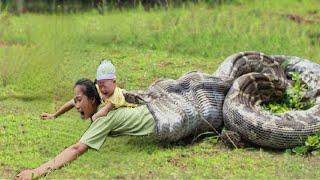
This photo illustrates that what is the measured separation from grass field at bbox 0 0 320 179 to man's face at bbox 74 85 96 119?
1.27 feet


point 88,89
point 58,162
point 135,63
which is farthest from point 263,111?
point 135,63

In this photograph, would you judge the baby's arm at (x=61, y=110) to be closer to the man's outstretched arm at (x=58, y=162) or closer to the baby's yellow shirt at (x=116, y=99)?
the baby's yellow shirt at (x=116, y=99)

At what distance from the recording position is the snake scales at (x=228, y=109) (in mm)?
7547

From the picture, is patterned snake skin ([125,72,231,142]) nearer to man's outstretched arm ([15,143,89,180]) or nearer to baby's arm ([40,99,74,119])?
baby's arm ([40,99,74,119])

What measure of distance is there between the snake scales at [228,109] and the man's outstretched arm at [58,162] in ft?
3.04

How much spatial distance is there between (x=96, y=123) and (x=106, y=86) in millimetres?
418

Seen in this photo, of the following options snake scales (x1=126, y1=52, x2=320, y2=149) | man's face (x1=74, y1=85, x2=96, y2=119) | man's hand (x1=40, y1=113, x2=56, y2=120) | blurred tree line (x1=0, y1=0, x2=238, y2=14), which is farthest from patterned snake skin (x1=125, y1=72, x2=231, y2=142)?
blurred tree line (x1=0, y1=0, x2=238, y2=14)

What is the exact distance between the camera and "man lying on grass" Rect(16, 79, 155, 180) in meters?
6.79

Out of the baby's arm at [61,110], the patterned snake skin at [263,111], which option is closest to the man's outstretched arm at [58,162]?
the baby's arm at [61,110]

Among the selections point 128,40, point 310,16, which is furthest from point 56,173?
point 310,16

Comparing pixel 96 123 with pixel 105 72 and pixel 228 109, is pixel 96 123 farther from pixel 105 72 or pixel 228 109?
pixel 228 109

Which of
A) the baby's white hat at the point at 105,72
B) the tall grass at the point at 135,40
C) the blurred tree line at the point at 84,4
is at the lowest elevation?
the blurred tree line at the point at 84,4

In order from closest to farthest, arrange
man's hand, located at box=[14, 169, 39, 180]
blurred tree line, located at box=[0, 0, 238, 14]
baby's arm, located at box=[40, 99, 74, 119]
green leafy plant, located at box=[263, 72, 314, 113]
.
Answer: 1. man's hand, located at box=[14, 169, 39, 180]
2. baby's arm, located at box=[40, 99, 74, 119]
3. green leafy plant, located at box=[263, 72, 314, 113]
4. blurred tree line, located at box=[0, 0, 238, 14]

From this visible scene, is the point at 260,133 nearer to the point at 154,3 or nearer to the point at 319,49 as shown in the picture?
the point at 319,49
